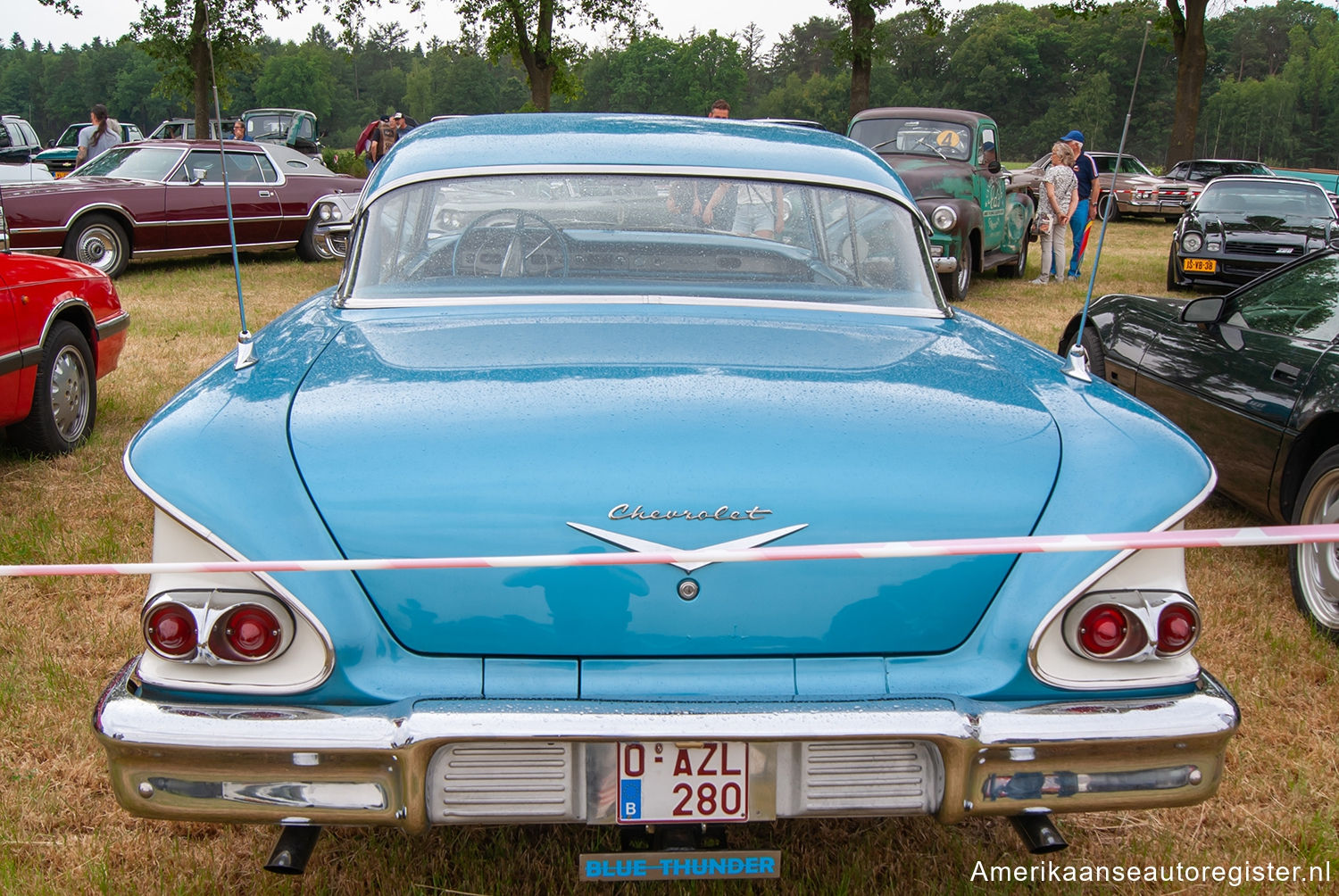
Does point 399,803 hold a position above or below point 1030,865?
above

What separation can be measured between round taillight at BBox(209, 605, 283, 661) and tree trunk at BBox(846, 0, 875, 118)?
24753 millimetres

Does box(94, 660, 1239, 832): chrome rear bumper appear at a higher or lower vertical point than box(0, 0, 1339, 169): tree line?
lower

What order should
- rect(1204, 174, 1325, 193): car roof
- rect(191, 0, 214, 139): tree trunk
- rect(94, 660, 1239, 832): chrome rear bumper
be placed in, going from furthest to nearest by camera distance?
rect(191, 0, 214, 139): tree trunk, rect(1204, 174, 1325, 193): car roof, rect(94, 660, 1239, 832): chrome rear bumper

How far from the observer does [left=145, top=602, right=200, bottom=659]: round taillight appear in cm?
193

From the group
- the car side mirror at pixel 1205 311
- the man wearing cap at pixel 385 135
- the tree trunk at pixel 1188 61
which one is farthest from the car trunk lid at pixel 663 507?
the tree trunk at pixel 1188 61

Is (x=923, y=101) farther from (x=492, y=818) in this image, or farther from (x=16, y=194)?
(x=492, y=818)

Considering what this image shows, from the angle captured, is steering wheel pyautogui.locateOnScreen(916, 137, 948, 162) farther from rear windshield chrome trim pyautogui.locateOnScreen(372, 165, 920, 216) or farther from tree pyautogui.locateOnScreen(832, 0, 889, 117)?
tree pyautogui.locateOnScreen(832, 0, 889, 117)

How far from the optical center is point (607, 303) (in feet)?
9.28

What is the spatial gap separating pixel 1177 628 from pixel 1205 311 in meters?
3.46

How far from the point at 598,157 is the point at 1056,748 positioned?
2.00 meters

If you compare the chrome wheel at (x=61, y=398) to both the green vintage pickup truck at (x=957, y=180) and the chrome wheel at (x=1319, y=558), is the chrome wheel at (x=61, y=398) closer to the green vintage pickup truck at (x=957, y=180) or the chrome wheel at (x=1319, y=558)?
the chrome wheel at (x=1319, y=558)

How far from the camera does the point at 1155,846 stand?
272 centimetres

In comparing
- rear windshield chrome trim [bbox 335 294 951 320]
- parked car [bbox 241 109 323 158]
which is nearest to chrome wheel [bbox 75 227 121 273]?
rear windshield chrome trim [bbox 335 294 951 320]

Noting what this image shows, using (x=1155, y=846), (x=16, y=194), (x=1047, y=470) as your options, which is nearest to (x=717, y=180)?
(x=1047, y=470)
